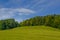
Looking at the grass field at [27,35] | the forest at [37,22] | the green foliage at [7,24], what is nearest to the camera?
the grass field at [27,35]

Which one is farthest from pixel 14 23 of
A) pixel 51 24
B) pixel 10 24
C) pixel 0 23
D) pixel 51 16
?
pixel 51 16

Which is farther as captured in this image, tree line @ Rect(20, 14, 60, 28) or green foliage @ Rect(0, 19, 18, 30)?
tree line @ Rect(20, 14, 60, 28)

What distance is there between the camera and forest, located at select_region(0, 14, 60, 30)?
10534cm

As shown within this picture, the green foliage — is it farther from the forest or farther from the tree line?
the tree line

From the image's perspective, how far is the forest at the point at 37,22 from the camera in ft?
346

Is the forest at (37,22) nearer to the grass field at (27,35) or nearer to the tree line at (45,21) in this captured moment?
the tree line at (45,21)

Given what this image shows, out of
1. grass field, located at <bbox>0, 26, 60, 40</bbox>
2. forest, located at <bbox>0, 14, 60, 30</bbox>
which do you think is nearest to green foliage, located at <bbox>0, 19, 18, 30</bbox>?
forest, located at <bbox>0, 14, 60, 30</bbox>

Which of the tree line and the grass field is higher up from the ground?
the tree line

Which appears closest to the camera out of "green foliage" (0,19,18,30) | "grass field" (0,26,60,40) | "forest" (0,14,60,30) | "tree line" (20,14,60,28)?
"grass field" (0,26,60,40)

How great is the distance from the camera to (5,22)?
106062 mm

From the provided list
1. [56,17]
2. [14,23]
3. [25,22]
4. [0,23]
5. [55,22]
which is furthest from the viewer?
[25,22]

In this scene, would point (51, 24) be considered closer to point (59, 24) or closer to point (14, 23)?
point (59, 24)

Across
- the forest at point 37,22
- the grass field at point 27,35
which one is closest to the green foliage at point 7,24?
the forest at point 37,22

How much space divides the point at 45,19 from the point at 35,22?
8.19 meters
